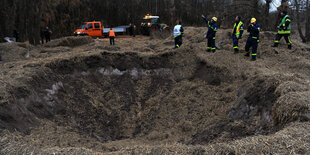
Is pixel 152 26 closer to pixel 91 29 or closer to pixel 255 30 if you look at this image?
pixel 91 29

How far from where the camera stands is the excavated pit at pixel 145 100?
19.4 feet

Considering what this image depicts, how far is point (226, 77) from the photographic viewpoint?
8758mm

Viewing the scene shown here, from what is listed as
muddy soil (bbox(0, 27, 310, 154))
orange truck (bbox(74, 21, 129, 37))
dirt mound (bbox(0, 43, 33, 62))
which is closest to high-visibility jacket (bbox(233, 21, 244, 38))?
muddy soil (bbox(0, 27, 310, 154))

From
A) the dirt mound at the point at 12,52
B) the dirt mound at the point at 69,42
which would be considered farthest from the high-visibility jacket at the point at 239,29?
the dirt mound at the point at 12,52

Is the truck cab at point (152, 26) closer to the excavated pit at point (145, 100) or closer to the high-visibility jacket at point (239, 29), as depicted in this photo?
the high-visibility jacket at point (239, 29)

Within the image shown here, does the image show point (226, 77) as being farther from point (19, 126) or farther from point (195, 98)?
point (19, 126)

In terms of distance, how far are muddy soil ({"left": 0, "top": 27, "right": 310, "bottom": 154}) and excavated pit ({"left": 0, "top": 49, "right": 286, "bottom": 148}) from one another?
3 cm

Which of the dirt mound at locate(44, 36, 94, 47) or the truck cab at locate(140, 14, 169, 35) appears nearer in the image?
the dirt mound at locate(44, 36, 94, 47)

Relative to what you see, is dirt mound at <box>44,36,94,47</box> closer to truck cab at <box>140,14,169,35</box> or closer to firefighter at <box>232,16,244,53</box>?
truck cab at <box>140,14,169,35</box>

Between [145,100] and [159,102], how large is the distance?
639 millimetres

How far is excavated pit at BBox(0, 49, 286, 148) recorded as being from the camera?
233 inches

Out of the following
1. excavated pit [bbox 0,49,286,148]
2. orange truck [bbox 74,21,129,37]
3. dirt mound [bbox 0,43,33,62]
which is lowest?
excavated pit [bbox 0,49,286,148]

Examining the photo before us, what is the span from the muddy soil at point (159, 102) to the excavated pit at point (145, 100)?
0.03m

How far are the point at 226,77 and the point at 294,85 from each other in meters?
3.11
